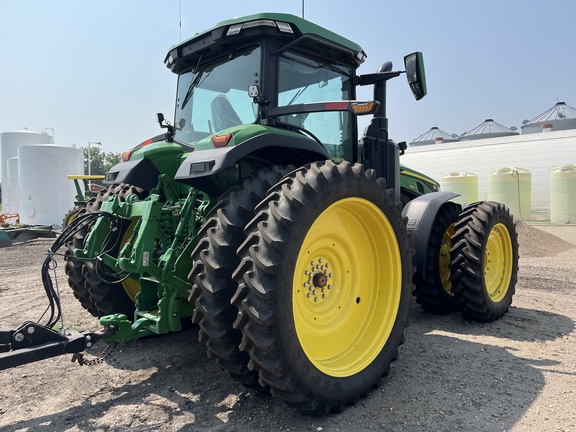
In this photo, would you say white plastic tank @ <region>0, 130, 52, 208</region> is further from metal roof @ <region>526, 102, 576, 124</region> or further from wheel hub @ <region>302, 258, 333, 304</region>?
metal roof @ <region>526, 102, 576, 124</region>

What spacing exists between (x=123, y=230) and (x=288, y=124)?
160cm

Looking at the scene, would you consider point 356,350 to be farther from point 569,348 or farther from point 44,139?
point 44,139

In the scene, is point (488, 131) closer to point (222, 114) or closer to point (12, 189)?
point (12, 189)

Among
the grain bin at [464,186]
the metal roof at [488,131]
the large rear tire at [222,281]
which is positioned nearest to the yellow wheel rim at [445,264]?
the large rear tire at [222,281]

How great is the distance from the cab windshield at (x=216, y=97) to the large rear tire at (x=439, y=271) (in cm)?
241

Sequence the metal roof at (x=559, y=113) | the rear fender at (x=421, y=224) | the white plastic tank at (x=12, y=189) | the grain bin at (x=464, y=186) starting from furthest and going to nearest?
the metal roof at (x=559, y=113) → the white plastic tank at (x=12, y=189) → the grain bin at (x=464, y=186) → the rear fender at (x=421, y=224)

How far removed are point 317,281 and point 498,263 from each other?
299 cm

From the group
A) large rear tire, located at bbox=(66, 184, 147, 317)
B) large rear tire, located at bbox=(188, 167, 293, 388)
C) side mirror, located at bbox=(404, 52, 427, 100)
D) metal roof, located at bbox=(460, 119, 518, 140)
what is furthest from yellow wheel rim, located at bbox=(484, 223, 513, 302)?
metal roof, located at bbox=(460, 119, 518, 140)

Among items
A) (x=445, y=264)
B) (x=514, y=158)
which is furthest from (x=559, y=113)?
(x=445, y=264)

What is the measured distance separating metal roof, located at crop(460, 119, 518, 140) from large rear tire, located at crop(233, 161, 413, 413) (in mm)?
41481

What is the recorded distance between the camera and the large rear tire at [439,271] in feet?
15.3

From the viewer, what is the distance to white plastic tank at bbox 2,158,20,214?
2208 centimetres

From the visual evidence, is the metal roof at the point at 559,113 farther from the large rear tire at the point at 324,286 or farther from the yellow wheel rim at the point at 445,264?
the large rear tire at the point at 324,286

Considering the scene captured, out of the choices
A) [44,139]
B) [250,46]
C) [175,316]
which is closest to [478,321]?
[175,316]
